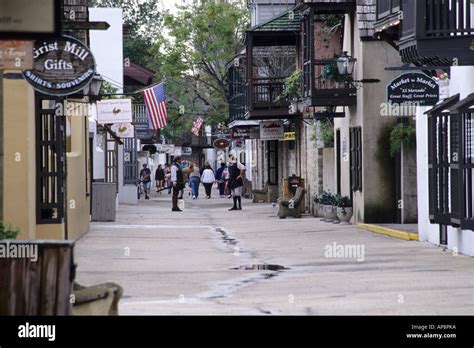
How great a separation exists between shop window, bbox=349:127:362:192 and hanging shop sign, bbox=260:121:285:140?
1421 cm

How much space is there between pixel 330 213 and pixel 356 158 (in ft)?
8.35

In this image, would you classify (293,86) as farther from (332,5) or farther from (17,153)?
(17,153)

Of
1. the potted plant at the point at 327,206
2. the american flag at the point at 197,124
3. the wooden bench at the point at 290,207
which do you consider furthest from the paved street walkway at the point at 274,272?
the american flag at the point at 197,124

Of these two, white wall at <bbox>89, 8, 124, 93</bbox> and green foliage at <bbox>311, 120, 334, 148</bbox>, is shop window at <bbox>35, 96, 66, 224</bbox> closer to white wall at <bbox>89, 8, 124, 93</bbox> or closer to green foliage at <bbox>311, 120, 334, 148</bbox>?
green foliage at <bbox>311, 120, 334, 148</bbox>

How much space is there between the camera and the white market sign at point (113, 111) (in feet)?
122

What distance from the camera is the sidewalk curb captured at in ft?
82.3

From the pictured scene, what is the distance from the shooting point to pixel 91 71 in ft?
60.2

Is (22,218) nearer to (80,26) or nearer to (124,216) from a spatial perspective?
(80,26)

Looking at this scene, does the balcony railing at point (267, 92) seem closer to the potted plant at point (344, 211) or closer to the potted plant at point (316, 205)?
the potted plant at point (316, 205)

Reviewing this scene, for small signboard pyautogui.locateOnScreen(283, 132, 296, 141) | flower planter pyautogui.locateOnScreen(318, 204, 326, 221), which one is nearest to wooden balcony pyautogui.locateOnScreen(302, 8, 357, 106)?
flower planter pyautogui.locateOnScreen(318, 204, 326, 221)

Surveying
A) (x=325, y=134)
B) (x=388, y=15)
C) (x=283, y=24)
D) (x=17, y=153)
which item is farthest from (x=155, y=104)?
(x=17, y=153)

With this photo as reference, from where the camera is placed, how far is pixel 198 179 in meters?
58.2

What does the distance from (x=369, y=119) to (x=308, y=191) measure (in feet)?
32.7
